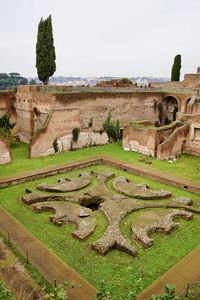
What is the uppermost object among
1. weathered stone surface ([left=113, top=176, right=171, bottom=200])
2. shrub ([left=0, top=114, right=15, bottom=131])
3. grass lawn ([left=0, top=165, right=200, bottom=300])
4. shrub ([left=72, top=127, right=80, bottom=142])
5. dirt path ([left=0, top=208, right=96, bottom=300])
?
shrub ([left=0, top=114, right=15, bottom=131])

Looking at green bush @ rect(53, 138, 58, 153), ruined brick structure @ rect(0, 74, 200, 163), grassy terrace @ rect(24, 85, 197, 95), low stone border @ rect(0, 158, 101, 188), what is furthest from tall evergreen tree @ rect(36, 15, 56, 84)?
low stone border @ rect(0, 158, 101, 188)

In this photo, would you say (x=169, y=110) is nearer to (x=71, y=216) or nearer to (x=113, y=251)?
(x=71, y=216)

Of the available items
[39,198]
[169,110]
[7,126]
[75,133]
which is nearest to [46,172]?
[39,198]

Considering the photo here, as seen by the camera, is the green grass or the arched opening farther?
the arched opening

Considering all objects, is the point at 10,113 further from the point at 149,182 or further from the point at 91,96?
the point at 149,182

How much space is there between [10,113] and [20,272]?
19.0 m

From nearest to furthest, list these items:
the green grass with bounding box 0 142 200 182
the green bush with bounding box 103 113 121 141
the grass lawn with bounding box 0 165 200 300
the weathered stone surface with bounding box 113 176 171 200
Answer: the grass lawn with bounding box 0 165 200 300
the weathered stone surface with bounding box 113 176 171 200
the green grass with bounding box 0 142 200 182
the green bush with bounding box 103 113 121 141

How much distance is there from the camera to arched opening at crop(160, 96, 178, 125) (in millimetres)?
31312

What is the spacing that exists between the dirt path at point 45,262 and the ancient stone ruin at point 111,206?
1.55m

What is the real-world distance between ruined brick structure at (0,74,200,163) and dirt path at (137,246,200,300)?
12.0 meters

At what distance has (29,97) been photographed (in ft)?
78.8

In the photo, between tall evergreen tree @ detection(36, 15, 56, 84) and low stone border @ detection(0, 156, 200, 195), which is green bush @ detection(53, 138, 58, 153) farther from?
tall evergreen tree @ detection(36, 15, 56, 84)

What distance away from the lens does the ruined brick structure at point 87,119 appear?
2203 cm

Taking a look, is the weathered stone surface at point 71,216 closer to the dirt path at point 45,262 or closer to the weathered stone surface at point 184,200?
the dirt path at point 45,262
